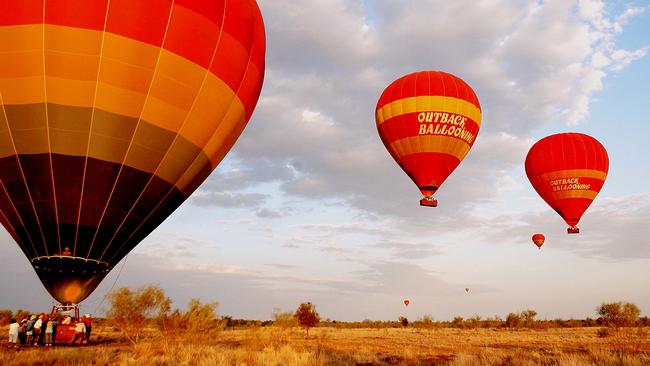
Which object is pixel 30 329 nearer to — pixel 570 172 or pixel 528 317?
pixel 570 172

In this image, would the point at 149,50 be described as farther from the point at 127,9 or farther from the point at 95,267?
the point at 95,267

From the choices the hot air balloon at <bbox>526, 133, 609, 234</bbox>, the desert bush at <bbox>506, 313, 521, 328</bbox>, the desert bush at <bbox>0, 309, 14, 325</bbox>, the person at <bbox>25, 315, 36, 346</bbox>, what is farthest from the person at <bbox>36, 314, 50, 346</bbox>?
the desert bush at <bbox>506, 313, 521, 328</bbox>

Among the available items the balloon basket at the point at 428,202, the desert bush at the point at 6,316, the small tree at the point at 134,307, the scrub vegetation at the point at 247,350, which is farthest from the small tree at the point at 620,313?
the desert bush at the point at 6,316

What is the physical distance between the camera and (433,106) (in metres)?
26.4

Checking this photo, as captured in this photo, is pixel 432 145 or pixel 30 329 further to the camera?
pixel 432 145

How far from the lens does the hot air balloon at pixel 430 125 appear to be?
26422 mm

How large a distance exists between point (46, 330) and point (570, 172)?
33.7m

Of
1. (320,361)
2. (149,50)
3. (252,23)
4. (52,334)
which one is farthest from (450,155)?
(52,334)

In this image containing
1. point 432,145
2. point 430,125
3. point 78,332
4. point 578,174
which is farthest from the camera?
point 578,174

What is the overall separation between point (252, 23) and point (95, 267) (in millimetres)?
10682

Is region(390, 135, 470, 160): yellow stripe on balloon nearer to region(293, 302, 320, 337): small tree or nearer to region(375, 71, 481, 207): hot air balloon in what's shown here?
region(375, 71, 481, 207): hot air balloon

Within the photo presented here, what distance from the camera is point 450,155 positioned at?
1056 inches

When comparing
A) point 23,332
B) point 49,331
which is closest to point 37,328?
point 23,332

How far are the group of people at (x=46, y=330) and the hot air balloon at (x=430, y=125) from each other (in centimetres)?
1841
